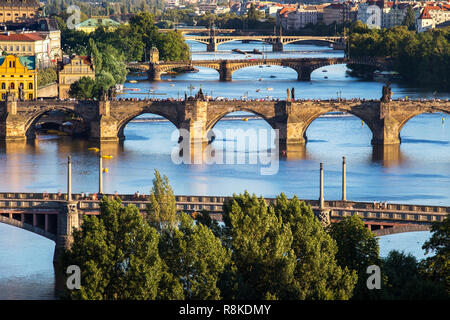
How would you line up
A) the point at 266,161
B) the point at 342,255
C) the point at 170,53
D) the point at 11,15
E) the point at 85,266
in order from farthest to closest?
the point at 11,15, the point at 170,53, the point at 266,161, the point at 342,255, the point at 85,266

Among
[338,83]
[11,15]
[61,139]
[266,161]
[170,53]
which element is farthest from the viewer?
[11,15]

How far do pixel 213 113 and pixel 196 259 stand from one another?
104ft

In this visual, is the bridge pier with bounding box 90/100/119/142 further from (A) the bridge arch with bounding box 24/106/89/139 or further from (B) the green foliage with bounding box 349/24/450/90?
(B) the green foliage with bounding box 349/24/450/90

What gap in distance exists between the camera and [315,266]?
26359mm

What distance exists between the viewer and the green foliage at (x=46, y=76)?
67750 mm

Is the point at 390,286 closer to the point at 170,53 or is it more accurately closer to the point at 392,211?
the point at 392,211

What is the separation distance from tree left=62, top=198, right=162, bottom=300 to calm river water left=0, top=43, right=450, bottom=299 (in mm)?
4387

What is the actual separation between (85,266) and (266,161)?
26.4 meters

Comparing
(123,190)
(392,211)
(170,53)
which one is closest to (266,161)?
(123,190)

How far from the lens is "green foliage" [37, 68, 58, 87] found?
67750 mm

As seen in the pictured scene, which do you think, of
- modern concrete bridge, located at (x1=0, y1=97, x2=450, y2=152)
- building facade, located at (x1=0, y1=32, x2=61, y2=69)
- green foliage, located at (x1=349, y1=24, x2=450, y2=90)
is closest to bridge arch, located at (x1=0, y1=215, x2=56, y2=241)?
modern concrete bridge, located at (x1=0, y1=97, x2=450, y2=152)

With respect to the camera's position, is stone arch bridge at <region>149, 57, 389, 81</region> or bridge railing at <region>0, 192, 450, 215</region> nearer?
bridge railing at <region>0, 192, 450, 215</region>

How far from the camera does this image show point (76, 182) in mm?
45656

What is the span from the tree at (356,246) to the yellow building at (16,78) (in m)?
37.0
